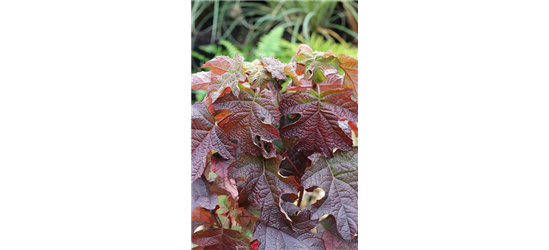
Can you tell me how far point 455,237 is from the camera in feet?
2.14

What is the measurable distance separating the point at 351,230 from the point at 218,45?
3037 millimetres

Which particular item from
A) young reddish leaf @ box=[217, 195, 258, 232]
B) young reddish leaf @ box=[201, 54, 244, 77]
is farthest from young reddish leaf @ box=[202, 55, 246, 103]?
young reddish leaf @ box=[217, 195, 258, 232]

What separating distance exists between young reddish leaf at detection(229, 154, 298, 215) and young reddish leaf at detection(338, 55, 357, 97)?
233mm

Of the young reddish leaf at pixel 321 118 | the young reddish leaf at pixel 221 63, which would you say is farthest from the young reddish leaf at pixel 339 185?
the young reddish leaf at pixel 221 63

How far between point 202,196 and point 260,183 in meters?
0.13

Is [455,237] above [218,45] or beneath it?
beneath

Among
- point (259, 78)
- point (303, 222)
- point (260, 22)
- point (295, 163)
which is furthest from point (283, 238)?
point (260, 22)

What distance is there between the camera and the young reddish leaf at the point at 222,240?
3.03 ft

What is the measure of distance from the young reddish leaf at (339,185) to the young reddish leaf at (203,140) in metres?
0.17

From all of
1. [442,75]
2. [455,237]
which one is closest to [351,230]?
[455,237]

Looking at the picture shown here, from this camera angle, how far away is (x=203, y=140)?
33.5 inches

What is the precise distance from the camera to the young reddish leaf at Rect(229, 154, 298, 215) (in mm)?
855

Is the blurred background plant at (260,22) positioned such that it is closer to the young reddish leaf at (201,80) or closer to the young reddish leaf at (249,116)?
the young reddish leaf at (201,80)

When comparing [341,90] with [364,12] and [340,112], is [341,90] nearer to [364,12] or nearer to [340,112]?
[340,112]
